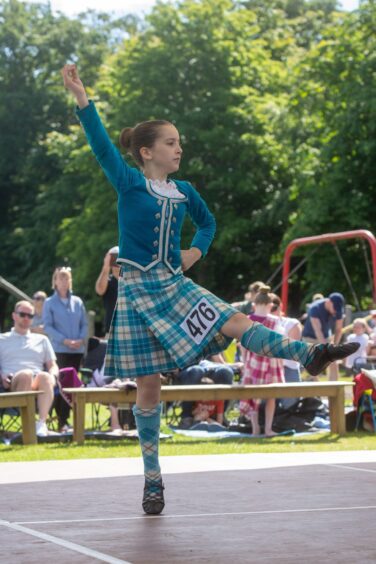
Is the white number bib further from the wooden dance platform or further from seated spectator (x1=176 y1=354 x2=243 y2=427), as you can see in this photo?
seated spectator (x1=176 y1=354 x2=243 y2=427)

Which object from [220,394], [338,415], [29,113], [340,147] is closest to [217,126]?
[340,147]

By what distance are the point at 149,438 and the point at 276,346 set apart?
0.92m

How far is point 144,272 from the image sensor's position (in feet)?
18.4

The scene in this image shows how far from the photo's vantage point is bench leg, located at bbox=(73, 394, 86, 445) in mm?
12156

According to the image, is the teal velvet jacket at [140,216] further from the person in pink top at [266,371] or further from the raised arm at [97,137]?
the person in pink top at [266,371]

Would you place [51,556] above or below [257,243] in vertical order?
below

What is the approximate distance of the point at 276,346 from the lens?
5188 mm

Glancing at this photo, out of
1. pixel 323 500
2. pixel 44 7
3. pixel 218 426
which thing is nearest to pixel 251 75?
pixel 44 7

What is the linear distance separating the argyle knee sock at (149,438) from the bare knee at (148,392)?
25mm

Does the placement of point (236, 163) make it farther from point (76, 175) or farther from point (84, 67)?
point (84, 67)

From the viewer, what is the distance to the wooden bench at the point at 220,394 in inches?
481

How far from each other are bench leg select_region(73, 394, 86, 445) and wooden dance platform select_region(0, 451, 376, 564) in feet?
14.2

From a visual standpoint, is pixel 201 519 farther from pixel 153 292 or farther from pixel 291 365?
pixel 291 365

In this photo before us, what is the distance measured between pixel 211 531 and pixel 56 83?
48054 millimetres
